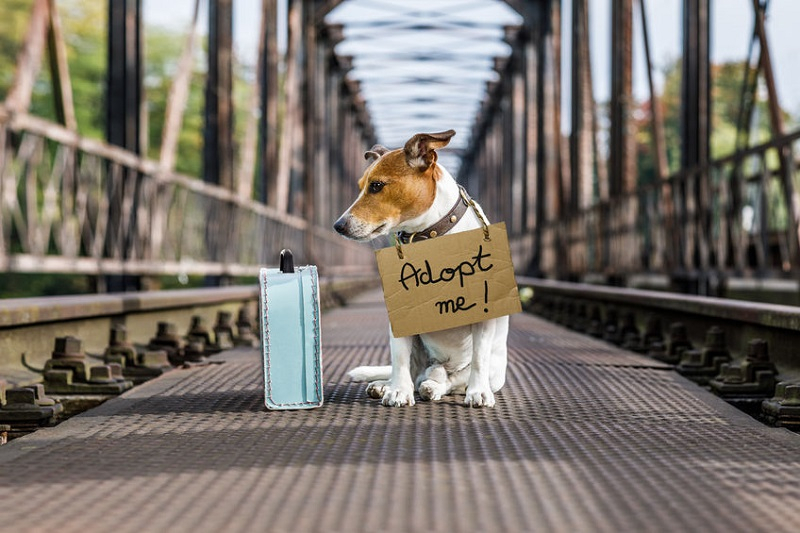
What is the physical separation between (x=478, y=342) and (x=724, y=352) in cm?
172

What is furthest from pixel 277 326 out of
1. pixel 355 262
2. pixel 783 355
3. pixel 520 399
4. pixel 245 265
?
pixel 355 262

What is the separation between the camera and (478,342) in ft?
11.7

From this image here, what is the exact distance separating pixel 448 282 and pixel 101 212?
12.0 ft

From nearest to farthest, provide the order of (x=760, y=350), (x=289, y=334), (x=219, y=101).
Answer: (x=289, y=334), (x=760, y=350), (x=219, y=101)

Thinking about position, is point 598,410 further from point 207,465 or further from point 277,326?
point 207,465

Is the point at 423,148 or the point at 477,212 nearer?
the point at 423,148

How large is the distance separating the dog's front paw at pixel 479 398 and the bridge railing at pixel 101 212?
7.91ft

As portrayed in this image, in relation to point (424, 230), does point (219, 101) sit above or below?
above

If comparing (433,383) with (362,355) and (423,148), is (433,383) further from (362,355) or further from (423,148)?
(362,355)

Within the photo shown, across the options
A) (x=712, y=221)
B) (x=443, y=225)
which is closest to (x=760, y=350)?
(x=443, y=225)

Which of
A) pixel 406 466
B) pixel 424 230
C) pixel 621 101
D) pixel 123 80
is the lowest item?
pixel 406 466

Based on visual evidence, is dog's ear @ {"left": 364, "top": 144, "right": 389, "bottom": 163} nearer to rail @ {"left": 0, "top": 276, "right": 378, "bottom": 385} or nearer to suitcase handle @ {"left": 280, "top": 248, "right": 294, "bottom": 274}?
suitcase handle @ {"left": 280, "top": 248, "right": 294, "bottom": 274}

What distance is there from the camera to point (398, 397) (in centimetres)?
352

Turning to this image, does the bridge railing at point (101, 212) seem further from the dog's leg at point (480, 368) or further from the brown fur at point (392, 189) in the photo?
the dog's leg at point (480, 368)
